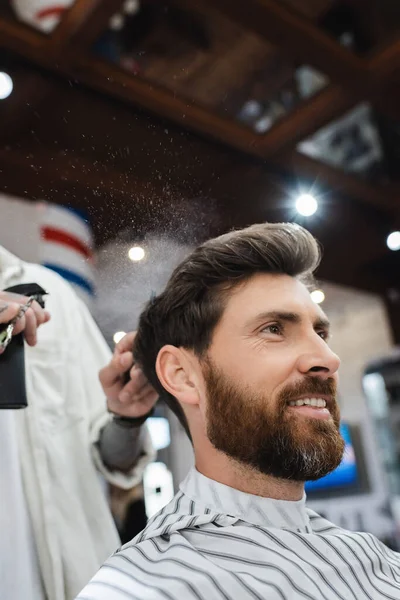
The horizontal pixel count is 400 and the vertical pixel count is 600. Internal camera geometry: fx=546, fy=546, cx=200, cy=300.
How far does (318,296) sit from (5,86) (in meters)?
0.79

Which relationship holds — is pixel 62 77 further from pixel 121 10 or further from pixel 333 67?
pixel 333 67

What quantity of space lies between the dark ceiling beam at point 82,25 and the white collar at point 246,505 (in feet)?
3.62

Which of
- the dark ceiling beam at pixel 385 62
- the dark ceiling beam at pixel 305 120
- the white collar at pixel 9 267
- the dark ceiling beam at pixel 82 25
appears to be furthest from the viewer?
the dark ceiling beam at pixel 385 62

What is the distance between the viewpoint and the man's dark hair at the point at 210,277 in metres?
1.10

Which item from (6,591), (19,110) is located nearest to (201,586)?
(6,591)

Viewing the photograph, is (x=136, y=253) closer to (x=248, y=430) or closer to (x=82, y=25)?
(x=248, y=430)

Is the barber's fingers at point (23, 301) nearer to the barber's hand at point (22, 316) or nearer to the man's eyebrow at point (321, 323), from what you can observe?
the barber's hand at point (22, 316)

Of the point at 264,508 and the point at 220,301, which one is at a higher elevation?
the point at 220,301

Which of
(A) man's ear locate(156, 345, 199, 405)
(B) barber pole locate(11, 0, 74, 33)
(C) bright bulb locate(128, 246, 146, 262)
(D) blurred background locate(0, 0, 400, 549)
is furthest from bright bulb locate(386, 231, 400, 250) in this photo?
(B) barber pole locate(11, 0, 74, 33)

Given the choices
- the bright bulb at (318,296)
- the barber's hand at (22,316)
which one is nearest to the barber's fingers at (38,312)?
the barber's hand at (22,316)

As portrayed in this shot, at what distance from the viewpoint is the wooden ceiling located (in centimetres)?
98

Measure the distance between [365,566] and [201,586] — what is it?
414 millimetres

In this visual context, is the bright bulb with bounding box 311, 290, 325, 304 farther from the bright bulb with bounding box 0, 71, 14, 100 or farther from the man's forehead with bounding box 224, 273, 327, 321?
the bright bulb with bounding box 0, 71, 14, 100

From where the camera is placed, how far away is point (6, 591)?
99cm
